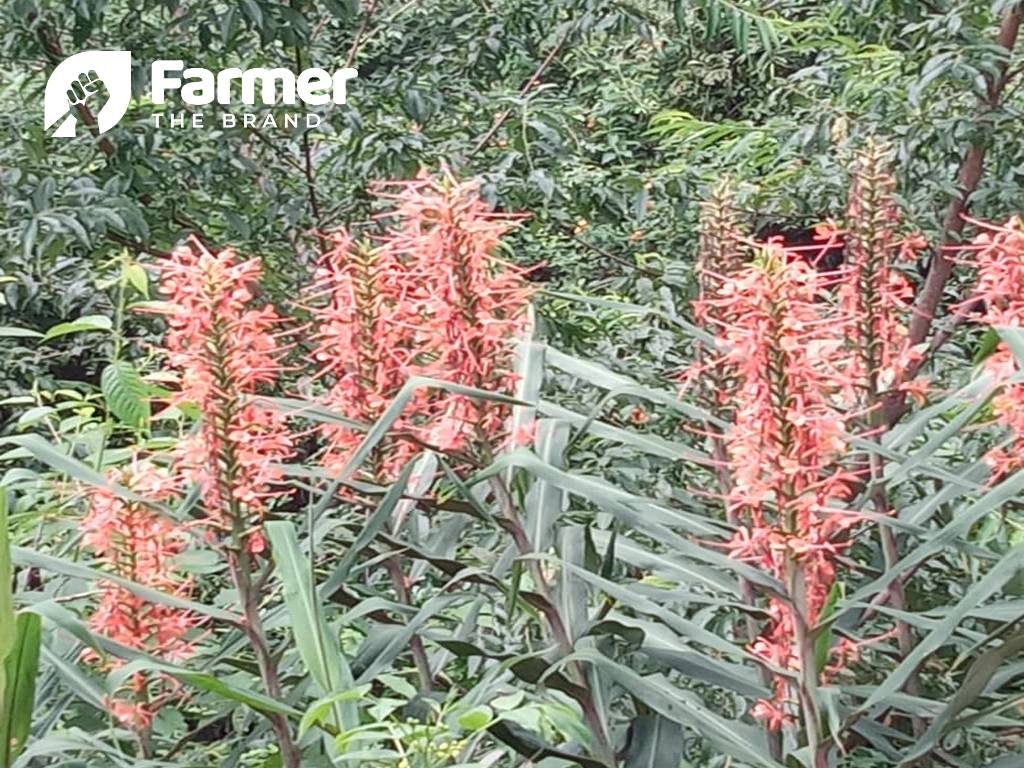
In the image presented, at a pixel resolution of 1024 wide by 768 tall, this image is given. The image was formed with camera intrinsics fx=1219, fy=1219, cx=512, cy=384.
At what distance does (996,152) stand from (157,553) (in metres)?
1.35

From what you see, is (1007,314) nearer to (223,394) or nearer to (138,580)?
(223,394)

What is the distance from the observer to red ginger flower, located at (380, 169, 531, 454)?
27.4 inches

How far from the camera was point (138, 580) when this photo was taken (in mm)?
769

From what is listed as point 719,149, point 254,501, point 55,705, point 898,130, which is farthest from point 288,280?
point 719,149

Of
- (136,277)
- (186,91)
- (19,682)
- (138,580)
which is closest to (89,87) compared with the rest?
(186,91)

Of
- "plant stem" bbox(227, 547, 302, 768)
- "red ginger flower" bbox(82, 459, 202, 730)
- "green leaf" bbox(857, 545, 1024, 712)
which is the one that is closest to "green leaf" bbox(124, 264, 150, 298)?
"red ginger flower" bbox(82, 459, 202, 730)

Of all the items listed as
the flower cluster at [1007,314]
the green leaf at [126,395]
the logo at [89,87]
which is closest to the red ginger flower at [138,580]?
Answer: the green leaf at [126,395]

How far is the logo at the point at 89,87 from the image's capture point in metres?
1.72

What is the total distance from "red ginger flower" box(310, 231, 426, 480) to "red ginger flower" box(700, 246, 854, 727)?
0.20 m

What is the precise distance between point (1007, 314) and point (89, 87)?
4.75ft

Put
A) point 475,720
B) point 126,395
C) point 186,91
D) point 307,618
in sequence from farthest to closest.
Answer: point 186,91 → point 126,395 → point 307,618 → point 475,720

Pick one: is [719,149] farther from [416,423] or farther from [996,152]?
[416,423]

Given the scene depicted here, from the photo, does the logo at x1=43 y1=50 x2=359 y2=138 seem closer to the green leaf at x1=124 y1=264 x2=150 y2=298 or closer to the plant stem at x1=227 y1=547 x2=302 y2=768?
the green leaf at x1=124 y1=264 x2=150 y2=298

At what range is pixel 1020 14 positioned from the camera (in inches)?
63.6
